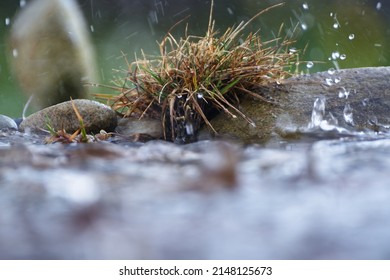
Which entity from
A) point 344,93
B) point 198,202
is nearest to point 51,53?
point 344,93

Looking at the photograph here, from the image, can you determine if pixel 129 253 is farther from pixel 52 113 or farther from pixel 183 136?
pixel 52 113

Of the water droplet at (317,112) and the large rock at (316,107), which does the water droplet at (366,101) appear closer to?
the large rock at (316,107)

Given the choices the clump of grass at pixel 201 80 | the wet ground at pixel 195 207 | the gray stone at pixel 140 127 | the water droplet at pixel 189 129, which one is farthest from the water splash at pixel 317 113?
the wet ground at pixel 195 207

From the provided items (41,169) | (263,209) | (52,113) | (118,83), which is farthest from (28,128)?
(263,209)

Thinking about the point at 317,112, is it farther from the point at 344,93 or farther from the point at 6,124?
the point at 6,124

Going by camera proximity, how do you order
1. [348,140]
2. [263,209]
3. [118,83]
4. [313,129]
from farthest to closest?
[118,83] < [313,129] < [348,140] < [263,209]
